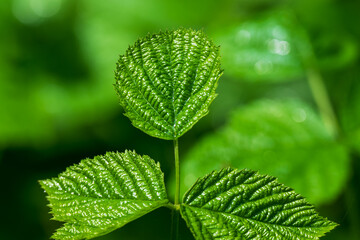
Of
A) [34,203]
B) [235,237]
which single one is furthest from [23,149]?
[235,237]

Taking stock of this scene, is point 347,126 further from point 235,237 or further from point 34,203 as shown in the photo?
point 34,203

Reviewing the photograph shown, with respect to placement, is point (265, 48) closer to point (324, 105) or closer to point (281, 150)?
point (324, 105)

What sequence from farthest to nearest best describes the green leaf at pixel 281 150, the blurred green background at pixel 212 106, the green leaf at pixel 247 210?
the blurred green background at pixel 212 106 → the green leaf at pixel 281 150 → the green leaf at pixel 247 210

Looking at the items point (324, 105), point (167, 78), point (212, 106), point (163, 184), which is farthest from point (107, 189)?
point (212, 106)

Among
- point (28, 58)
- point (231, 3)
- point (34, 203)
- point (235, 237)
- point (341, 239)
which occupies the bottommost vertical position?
point (341, 239)

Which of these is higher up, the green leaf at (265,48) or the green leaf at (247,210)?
the green leaf at (265,48)

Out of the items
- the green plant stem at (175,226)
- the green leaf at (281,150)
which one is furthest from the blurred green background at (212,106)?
the green plant stem at (175,226)

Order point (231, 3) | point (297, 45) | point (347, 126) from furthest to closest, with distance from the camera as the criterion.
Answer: point (231, 3)
point (297, 45)
point (347, 126)

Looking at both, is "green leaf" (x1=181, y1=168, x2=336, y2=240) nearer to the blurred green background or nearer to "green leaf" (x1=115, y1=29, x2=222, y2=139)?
"green leaf" (x1=115, y1=29, x2=222, y2=139)

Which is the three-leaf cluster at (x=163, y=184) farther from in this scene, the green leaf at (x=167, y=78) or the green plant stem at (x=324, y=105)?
the green plant stem at (x=324, y=105)
